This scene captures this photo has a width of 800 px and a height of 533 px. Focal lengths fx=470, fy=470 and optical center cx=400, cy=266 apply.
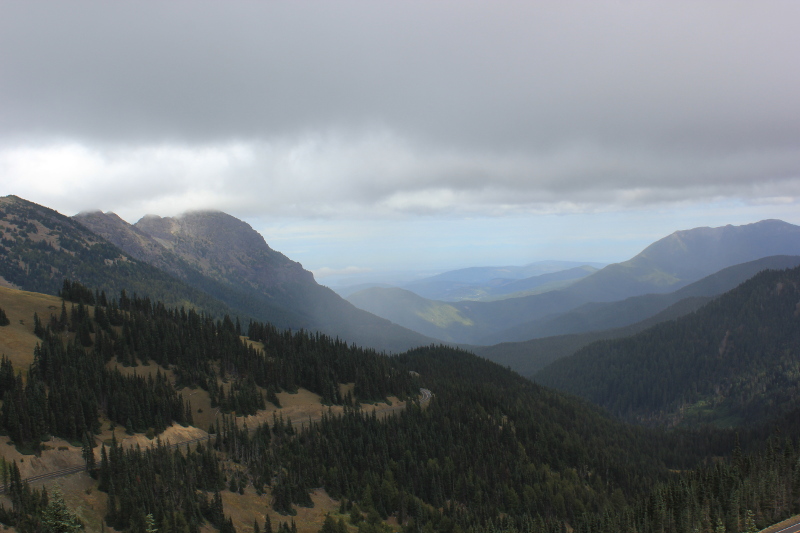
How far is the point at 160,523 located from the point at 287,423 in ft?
219

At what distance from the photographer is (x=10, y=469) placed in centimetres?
9181

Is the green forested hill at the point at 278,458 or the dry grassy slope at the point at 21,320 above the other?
the dry grassy slope at the point at 21,320

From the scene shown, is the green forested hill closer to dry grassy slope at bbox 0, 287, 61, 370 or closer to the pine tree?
the pine tree

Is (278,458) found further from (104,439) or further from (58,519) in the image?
(58,519)

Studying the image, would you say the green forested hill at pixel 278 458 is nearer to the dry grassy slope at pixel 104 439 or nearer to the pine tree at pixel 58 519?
the pine tree at pixel 58 519

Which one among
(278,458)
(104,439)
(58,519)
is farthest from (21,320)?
(58,519)

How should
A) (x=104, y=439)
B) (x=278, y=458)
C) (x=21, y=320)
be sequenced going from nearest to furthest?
(x=104, y=439), (x=278, y=458), (x=21, y=320)

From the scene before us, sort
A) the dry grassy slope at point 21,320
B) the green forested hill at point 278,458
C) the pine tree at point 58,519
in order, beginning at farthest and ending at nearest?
the dry grassy slope at point 21,320
the green forested hill at point 278,458
the pine tree at point 58,519

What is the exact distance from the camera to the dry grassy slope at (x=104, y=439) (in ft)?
319

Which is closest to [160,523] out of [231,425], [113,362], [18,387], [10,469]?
[10,469]

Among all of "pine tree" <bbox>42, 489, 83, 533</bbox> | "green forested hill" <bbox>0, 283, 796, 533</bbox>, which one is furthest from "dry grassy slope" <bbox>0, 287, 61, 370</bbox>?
"pine tree" <bbox>42, 489, 83, 533</bbox>

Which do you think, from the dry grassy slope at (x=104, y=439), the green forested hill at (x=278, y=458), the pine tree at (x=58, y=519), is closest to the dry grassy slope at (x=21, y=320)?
the dry grassy slope at (x=104, y=439)

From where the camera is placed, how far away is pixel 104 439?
4717 inches

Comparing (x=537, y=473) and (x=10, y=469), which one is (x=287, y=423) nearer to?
(x=10, y=469)
